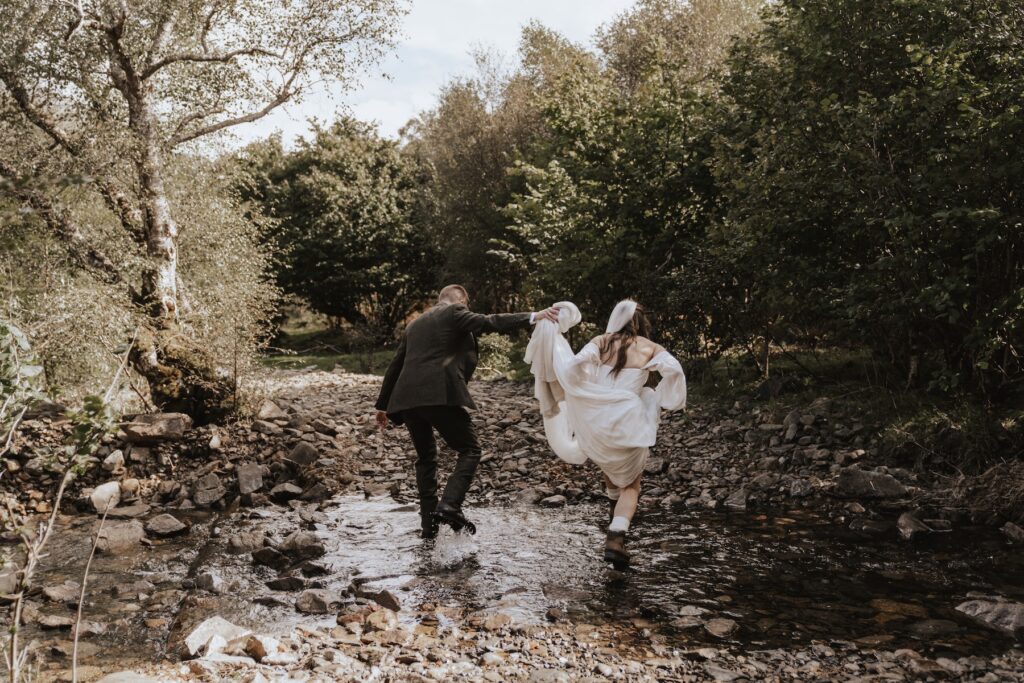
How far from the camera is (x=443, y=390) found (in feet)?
26.3

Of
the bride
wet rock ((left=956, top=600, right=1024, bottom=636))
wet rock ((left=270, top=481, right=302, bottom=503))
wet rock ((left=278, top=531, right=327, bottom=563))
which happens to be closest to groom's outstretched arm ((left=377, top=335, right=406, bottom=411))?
the bride

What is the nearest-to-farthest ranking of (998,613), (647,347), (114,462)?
(998,613) < (647,347) < (114,462)

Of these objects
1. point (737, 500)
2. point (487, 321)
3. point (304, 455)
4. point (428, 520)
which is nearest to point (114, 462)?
point (304, 455)

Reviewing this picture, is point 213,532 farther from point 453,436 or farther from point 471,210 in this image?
point 471,210

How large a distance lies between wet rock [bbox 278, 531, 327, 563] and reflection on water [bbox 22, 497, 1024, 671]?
0.21 metres

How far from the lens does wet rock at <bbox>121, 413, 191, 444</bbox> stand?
11508 millimetres

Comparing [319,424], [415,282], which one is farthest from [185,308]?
[415,282]

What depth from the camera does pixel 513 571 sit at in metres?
7.07

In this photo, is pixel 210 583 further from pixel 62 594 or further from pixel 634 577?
pixel 634 577

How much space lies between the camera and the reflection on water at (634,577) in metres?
5.69

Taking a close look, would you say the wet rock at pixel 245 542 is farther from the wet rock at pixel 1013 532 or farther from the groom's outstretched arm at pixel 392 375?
the wet rock at pixel 1013 532

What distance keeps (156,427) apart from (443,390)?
5979 mm

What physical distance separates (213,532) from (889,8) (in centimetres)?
1059

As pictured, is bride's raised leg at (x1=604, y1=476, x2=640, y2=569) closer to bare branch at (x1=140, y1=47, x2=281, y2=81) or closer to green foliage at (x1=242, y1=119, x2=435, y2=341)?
bare branch at (x1=140, y1=47, x2=281, y2=81)
